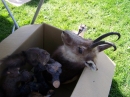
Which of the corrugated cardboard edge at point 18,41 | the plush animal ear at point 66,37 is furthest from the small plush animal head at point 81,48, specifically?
the corrugated cardboard edge at point 18,41

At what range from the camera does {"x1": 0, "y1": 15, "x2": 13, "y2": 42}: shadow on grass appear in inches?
101

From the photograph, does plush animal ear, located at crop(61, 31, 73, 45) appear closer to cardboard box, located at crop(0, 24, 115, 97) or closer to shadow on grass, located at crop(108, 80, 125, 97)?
cardboard box, located at crop(0, 24, 115, 97)

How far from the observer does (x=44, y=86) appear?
1495 millimetres

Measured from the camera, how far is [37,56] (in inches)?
54.8

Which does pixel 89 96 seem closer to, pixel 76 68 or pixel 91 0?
pixel 76 68

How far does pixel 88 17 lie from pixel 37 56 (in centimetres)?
170

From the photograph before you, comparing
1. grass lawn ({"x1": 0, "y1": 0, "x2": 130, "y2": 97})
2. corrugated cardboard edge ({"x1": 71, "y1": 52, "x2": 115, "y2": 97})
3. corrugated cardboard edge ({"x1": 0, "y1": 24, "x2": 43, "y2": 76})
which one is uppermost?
corrugated cardboard edge ({"x1": 0, "y1": 24, "x2": 43, "y2": 76})

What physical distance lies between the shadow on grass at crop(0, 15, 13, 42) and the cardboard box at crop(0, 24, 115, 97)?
891 millimetres

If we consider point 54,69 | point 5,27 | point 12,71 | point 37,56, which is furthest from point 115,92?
point 5,27

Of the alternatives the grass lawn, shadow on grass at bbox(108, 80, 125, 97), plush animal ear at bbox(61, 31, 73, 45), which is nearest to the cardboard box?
plush animal ear at bbox(61, 31, 73, 45)

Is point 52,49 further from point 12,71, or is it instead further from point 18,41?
point 12,71

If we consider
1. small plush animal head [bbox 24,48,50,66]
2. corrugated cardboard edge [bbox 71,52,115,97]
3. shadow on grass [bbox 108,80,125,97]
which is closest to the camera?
corrugated cardboard edge [bbox 71,52,115,97]

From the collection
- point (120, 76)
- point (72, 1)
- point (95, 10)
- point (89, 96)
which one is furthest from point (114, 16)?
point (89, 96)

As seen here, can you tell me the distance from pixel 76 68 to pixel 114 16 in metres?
1.66
